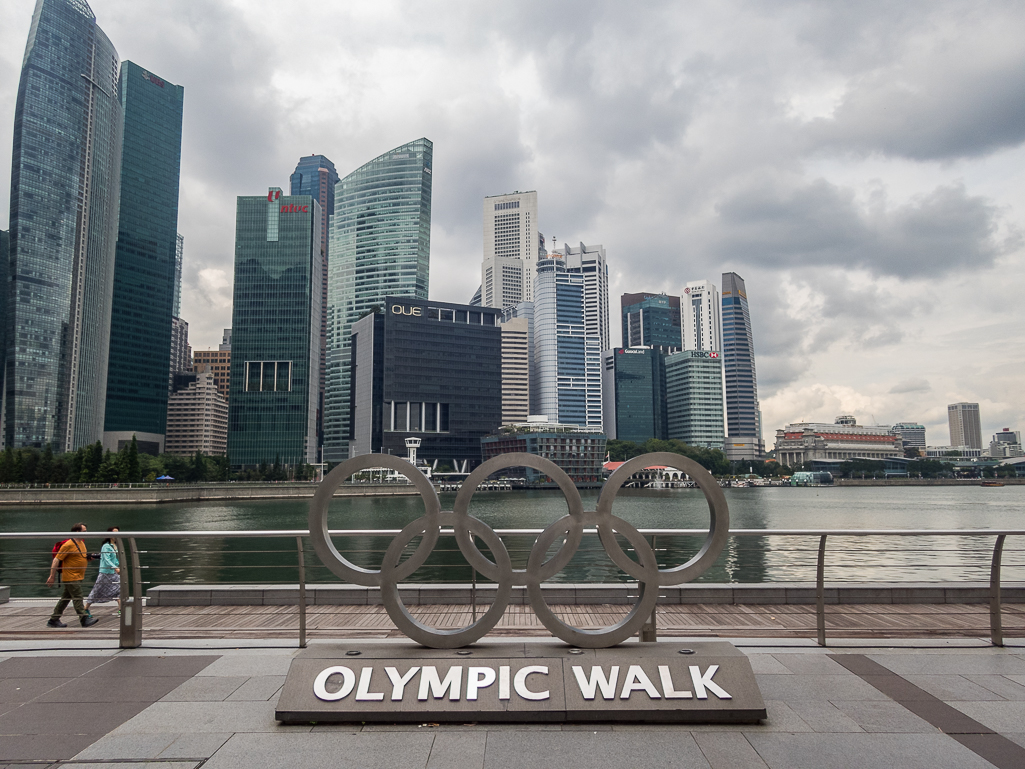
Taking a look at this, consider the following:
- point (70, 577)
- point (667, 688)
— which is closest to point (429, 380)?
point (70, 577)

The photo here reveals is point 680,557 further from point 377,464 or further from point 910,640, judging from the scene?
point 377,464

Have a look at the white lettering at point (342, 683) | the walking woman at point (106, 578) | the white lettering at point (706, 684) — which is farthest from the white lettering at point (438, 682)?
the walking woman at point (106, 578)

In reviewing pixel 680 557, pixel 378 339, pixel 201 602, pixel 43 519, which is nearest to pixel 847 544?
pixel 680 557

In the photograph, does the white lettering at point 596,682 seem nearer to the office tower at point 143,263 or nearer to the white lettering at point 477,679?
the white lettering at point 477,679

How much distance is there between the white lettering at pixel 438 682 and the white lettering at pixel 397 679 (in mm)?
103

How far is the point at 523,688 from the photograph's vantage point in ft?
19.4

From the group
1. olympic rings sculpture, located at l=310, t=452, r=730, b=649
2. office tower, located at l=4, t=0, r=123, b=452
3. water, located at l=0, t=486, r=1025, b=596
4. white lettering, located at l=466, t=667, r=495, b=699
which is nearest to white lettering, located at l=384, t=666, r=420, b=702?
white lettering, located at l=466, t=667, r=495, b=699

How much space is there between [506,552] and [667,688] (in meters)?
2.13

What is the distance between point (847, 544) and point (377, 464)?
40940 millimetres

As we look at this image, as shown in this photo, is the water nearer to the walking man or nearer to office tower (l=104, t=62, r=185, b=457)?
the walking man

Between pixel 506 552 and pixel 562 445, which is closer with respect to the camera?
pixel 506 552

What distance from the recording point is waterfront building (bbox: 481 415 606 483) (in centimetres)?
15450

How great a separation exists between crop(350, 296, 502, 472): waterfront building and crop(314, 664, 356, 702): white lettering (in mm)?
153706

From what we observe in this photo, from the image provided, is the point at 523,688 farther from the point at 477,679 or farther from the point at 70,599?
the point at 70,599
